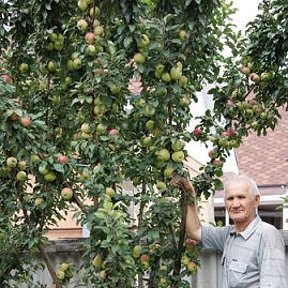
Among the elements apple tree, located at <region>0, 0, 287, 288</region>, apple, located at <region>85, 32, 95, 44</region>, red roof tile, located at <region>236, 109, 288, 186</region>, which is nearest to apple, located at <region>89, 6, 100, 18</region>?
apple tree, located at <region>0, 0, 287, 288</region>

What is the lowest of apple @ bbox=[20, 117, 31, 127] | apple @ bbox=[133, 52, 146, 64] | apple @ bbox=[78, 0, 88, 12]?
apple @ bbox=[20, 117, 31, 127]

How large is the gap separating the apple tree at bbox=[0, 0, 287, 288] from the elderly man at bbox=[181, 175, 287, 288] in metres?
0.34

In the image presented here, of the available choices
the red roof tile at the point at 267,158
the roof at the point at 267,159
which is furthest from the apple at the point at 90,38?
the red roof tile at the point at 267,158

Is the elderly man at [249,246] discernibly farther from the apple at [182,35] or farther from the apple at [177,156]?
the apple at [182,35]

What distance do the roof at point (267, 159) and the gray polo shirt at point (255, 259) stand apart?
8.55 meters

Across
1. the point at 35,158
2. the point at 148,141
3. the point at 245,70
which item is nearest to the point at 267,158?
the point at 245,70

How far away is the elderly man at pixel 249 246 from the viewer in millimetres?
2740

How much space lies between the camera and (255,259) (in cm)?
282

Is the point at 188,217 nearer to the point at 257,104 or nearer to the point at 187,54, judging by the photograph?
the point at 187,54

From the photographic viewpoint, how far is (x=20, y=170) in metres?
3.30

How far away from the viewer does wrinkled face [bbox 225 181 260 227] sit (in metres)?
2.94

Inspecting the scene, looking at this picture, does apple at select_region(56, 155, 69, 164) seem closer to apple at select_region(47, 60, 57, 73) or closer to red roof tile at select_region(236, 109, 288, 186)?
apple at select_region(47, 60, 57, 73)

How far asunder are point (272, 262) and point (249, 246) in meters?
0.15

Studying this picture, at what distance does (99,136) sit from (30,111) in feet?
2.62
